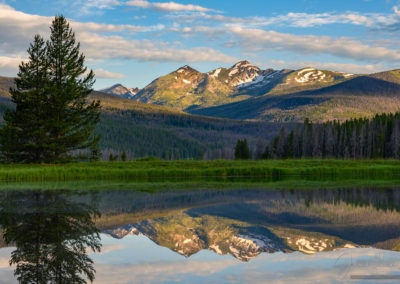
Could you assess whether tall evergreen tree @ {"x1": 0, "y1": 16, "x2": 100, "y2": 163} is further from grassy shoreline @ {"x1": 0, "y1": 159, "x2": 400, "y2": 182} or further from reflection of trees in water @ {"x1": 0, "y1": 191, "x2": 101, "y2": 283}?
reflection of trees in water @ {"x1": 0, "y1": 191, "x2": 101, "y2": 283}

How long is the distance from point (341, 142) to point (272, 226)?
98.9 meters

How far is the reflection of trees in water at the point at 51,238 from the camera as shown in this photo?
9.65 metres

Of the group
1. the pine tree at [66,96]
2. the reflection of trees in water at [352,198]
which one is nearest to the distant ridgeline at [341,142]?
the pine tree at [66,96]

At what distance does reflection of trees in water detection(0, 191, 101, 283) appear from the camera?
9648 millimetres

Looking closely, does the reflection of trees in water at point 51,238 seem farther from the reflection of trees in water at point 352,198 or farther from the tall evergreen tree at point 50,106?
the tall evergreen tree at point 50,106

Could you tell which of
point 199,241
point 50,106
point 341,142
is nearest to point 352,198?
point 199,241

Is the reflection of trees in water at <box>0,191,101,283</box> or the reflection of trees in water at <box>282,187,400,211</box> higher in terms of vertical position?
the reflection of trees in water at <box>0,191,101,283</box>

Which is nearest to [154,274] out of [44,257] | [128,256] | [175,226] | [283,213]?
[128,256]

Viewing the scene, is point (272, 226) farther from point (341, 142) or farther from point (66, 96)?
point (341, 142)

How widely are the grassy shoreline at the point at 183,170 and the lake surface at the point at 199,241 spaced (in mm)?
16762

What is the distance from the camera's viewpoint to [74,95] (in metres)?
44.8

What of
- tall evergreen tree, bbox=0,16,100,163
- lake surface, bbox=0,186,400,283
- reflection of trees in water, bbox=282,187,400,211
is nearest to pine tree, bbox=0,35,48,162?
tall evergreen tree, bbox=0,16,100,163

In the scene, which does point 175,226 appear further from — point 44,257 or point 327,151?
point 327,151

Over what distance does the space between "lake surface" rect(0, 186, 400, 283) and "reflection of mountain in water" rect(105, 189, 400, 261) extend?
0.03 metres
